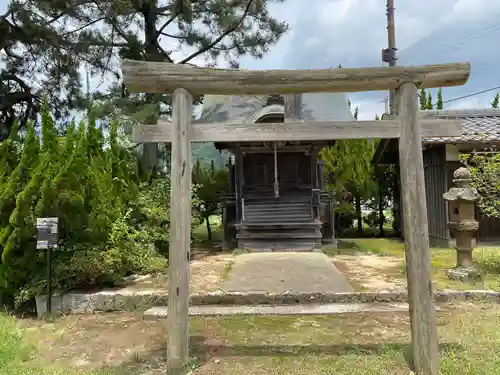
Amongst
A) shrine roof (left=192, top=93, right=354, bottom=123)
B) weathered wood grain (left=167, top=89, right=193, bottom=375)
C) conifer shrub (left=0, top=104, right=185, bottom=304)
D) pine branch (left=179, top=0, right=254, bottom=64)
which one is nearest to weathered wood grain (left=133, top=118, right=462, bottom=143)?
weathered wood grain (left=167, top=89, right=193, bottom=375)

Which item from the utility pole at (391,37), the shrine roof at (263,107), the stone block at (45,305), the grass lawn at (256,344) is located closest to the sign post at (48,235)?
the stone block at (45,305)

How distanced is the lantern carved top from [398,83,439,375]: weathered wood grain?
12.2ft

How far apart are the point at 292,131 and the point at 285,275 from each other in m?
4.05

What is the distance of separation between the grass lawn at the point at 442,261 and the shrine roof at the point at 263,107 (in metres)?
3.76

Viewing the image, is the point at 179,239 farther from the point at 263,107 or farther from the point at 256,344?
the point at 263,107

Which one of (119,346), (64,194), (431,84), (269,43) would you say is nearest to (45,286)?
(64,194)

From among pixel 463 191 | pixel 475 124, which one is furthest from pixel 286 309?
pixel 475 124

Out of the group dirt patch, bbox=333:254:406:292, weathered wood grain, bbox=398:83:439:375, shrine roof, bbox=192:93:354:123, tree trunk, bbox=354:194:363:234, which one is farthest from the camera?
tree trunk, bbox=354:194:363:234

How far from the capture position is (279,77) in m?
3.77

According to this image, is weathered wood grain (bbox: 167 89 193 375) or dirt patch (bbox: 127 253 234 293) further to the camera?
dirt patch (bbox: 127 253 234 293)

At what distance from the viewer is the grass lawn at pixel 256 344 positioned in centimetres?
375

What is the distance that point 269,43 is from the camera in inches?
493

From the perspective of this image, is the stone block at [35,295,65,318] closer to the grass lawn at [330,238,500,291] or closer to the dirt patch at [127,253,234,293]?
the dirt patch at [127,253,234,293]

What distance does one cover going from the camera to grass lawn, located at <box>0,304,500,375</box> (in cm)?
375
